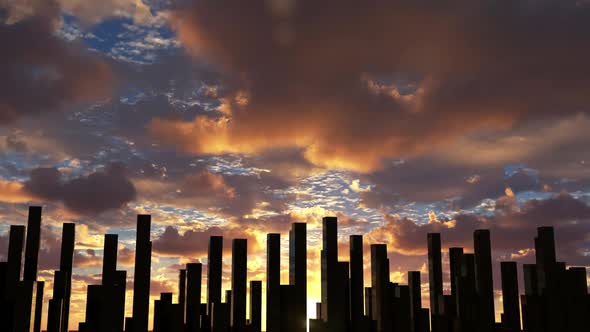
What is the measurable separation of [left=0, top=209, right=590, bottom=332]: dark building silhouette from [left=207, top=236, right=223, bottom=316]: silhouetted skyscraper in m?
0.04

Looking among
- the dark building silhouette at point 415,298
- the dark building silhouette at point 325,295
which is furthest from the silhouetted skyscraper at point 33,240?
the dark building silhouette at point 415,298

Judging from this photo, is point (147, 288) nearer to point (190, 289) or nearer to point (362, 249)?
point (190, 289)

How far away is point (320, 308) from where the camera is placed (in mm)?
24609

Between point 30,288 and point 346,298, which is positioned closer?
point 30,288

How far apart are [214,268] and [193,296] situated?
1418 millimetres

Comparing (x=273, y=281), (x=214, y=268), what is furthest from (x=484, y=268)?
(x=214, y=268)

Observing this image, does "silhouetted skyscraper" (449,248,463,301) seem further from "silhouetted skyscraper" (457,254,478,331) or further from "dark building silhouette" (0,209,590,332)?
"silhouetted skyscraper" (457,254,478,331)

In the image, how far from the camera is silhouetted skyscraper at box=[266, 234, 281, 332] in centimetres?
2291

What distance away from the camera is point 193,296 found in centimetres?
2409

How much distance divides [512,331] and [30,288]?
19239 mm

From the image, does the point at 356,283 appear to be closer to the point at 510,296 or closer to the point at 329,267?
the point at 329,267

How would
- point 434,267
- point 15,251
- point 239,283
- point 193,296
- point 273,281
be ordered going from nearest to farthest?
1. point 15,251
2. point 273,281
3. point 193,296
4. point 239,283
5. point 434,267

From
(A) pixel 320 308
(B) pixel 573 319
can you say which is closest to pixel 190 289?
(A) pixel 320 308

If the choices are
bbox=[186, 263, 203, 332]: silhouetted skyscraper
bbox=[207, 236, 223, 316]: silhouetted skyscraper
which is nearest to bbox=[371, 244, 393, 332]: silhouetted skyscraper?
bbox=[207, 236, 223, 316]: silhouetted skyscraper
